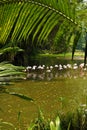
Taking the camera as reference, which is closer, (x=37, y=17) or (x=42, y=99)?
(x=37, y=17)

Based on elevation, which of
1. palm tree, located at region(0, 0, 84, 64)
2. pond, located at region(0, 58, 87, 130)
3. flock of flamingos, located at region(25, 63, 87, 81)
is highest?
palm tree, located at region(0, 0, 84, 64)

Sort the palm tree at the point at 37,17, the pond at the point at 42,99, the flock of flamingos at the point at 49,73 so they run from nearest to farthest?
the palm tree at the point at 37,17 < the pond at the point at 42,99 < the flock of flamingos at the point at 49,73

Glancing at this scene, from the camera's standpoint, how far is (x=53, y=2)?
1788 mm

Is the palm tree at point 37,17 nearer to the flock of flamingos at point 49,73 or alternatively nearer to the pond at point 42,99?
the pond at point 42,99

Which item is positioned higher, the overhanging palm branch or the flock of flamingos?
the overhanging palm branch

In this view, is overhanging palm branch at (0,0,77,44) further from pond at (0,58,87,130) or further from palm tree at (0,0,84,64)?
pond at (0,58,87,130)

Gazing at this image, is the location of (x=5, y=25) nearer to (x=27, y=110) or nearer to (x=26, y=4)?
(x=26, y=4)

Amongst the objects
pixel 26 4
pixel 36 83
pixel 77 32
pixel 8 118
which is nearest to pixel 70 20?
pixel 77 32

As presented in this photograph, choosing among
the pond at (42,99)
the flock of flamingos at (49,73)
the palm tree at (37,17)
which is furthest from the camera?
the flock of flamingos at (49,73)

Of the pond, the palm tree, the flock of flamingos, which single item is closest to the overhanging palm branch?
the palm tree

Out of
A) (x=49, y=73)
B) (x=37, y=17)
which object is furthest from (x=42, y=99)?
(x=37, y=17)

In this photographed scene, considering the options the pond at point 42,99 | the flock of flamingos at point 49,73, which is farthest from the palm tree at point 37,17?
the flock of flamingos at point 49,73

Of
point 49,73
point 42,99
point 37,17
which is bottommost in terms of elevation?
point 49,73

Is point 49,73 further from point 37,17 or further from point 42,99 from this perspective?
point 37,17
